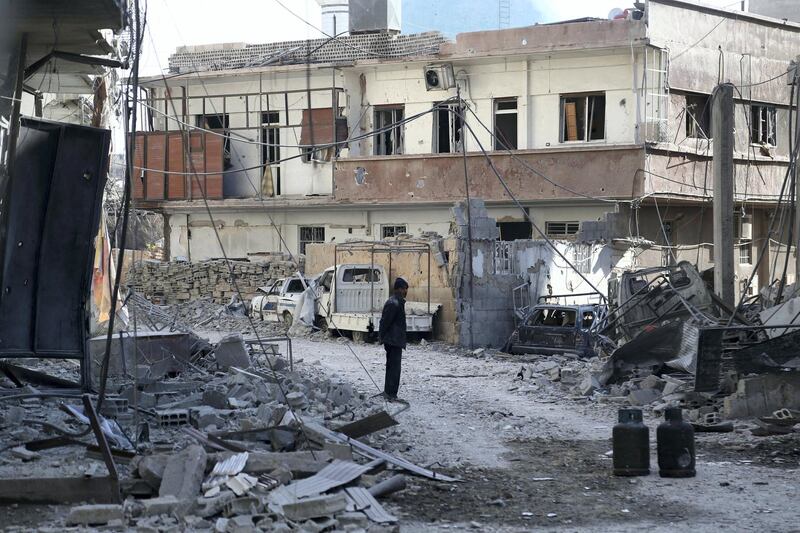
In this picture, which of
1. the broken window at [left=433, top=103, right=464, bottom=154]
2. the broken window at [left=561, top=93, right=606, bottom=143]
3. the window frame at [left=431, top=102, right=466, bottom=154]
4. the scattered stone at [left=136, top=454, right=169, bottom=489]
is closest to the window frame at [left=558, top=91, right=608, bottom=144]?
the broken window at [left=561, top=93, right=606, bottom=143]

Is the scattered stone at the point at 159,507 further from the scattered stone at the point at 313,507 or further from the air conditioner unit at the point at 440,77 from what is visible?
the air conditioner unit at the point at 440,77

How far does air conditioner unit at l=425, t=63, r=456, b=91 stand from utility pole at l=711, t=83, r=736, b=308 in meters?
16.2

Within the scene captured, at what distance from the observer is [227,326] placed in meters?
31.9

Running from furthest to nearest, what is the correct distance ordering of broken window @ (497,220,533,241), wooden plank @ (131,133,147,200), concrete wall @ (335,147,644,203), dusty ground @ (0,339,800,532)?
wooden plank @ (131,133,147,200) → broken window @ (497,220,533,241) → concrete wall @ (335,147,644,203) → dusty ground @ (0,339,800,532)

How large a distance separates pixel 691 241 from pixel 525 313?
10.4 meters

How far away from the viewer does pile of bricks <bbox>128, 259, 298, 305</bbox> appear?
35750 mm

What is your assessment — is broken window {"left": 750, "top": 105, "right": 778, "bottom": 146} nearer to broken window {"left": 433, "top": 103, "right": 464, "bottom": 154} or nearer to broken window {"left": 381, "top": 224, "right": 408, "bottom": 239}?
broken window {"left": 433, "top": 103, "right": 464, "bottom": 154}

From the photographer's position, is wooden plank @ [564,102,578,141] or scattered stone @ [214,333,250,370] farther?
wooden plank @ [564,102,578,141]

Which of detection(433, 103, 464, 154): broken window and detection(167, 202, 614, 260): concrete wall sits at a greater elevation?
detection(433, 103, 464, 154): broken window

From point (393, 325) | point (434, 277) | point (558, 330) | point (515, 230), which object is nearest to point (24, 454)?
point (393, 325)

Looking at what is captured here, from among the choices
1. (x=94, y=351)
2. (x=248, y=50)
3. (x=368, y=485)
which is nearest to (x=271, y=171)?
(x=248, y=50)

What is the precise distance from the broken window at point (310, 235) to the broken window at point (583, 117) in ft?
30.3

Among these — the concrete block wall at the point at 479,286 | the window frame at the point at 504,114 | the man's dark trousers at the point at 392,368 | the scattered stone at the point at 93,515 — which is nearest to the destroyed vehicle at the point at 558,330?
the concrete block wall at the point at 479,286

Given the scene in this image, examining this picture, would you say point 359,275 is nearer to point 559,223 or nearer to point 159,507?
point 559,223
